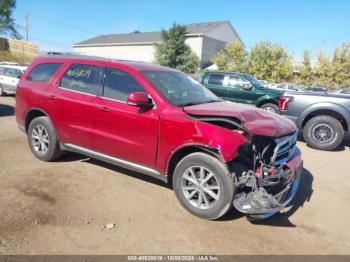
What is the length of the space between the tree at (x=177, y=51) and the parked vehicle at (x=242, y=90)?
80.1ft

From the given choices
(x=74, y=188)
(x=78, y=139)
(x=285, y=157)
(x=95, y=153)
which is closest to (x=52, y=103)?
(x=78, y=139)

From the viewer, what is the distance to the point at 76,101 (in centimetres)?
488

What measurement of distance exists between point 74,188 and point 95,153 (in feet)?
2.02

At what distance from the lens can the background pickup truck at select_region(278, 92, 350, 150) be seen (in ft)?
24.9

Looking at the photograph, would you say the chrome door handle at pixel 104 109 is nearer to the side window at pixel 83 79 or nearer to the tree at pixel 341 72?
the side window at pixel 83 79

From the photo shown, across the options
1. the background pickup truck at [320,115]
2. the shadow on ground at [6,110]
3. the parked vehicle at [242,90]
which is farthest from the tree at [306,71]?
the shadow on ground at [6,110]

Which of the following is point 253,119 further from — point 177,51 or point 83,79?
point 177,51

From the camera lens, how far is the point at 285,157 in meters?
4.16

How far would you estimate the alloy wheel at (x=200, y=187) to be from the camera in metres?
3.78

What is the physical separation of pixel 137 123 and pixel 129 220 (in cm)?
127

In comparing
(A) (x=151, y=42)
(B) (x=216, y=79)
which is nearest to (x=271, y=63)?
(B) (x=216, y=79)

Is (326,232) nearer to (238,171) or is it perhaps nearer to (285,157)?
(285,157)

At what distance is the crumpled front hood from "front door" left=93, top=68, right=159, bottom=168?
0.60m

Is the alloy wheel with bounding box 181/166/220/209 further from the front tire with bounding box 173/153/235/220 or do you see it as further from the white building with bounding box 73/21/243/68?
the white building with bounding box 73/21/243/68
